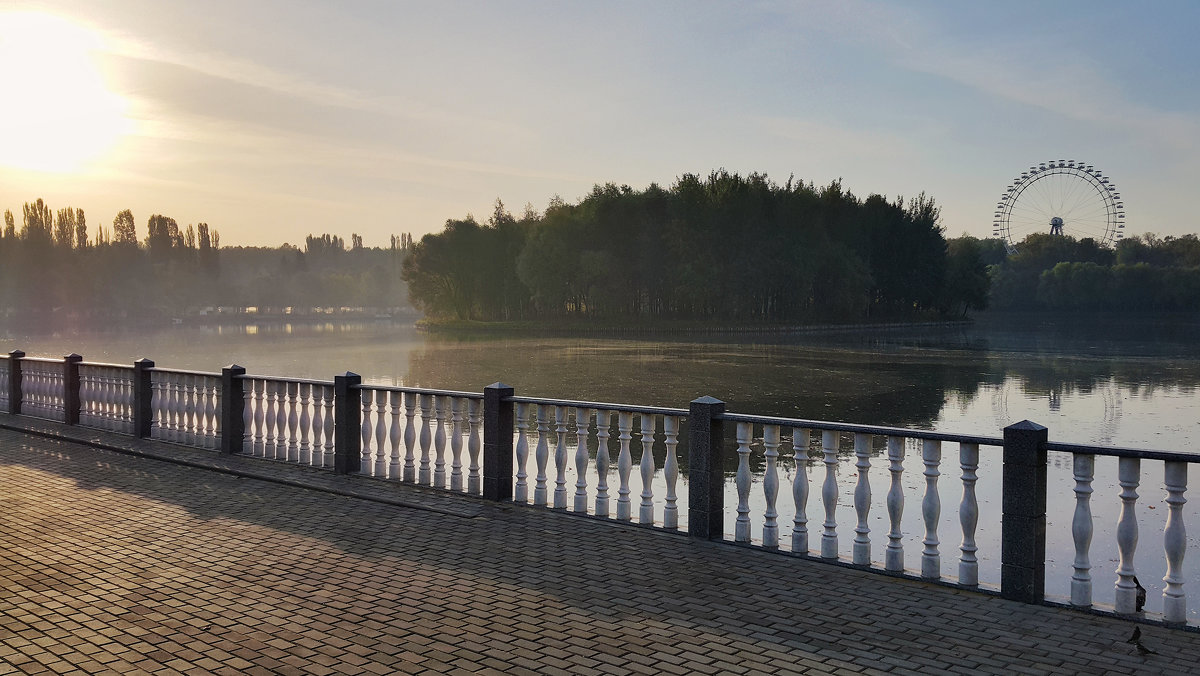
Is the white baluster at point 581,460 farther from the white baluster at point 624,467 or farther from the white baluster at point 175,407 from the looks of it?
the white baluster at point 175,407

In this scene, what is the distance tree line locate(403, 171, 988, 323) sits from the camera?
8675cm

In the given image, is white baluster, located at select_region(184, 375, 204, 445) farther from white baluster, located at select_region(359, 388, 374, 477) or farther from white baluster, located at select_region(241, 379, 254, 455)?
white baluster, located at select_region(359, 388, 374, 477)

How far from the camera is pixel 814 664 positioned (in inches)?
210

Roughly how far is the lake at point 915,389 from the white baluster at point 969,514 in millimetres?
695

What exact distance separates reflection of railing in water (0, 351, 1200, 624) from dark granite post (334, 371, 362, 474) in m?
0.02

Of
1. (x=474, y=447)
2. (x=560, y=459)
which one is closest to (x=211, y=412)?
(x=474, y=447)

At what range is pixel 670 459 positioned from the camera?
846cm

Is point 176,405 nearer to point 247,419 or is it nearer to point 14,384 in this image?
point 247,419

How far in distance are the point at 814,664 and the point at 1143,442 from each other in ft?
56.4

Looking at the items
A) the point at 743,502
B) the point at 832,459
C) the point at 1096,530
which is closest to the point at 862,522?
the point at 832,459

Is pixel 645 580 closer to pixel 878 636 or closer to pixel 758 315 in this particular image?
pixel 878 636

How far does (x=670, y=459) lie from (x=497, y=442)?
89.4 inches

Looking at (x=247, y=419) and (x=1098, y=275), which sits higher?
(x=1098, y=275)

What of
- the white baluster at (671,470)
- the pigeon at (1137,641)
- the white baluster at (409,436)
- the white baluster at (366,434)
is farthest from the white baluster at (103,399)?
the pigeon at (1137,641)
